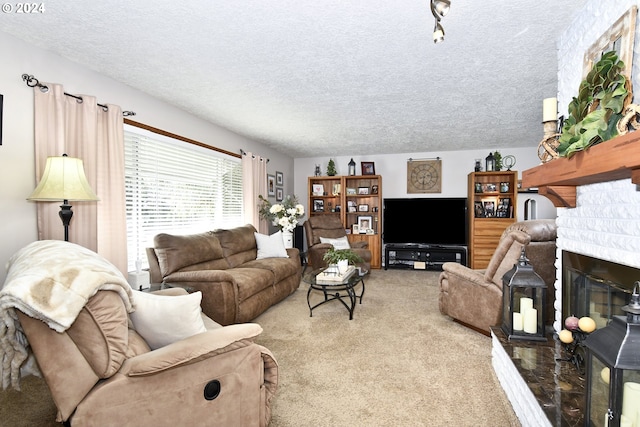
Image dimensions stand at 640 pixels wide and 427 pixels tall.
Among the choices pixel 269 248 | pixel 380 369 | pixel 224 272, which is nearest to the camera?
pixel 380 369

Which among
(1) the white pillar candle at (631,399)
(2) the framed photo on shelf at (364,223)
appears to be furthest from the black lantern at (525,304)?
(2) the framed photo on shelf at (364,223)

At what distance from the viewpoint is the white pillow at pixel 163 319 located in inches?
60.7

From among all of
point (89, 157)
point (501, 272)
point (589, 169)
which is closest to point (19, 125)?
point (89, 157)

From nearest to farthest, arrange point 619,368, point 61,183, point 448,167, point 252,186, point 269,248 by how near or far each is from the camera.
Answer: point 619,368, point 61,183, point 269,248, point 252,186, point 448,167

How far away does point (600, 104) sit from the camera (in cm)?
146

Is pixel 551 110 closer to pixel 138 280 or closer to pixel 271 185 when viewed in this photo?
pixel 138 280

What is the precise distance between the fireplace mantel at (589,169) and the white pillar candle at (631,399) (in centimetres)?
75

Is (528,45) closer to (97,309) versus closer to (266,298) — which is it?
(97,309)

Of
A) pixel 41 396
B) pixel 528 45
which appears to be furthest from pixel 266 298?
pixel 528 45

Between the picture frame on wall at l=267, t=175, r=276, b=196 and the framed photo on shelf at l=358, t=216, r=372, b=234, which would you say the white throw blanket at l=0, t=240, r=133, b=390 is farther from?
the framed photo on shelf at l=358, t=216, r=372, b=234

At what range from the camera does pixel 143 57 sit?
2543 mm

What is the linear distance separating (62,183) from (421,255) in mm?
5645

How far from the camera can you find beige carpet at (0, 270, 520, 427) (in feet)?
6.05

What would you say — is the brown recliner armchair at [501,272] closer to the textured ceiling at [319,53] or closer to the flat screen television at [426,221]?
the textured ceiling at [319,53]
